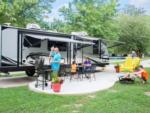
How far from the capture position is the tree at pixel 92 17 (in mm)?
31000

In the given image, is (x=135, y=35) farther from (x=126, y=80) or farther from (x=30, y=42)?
(x=126, y=80)

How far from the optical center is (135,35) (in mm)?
45094

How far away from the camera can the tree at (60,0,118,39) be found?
31.0m

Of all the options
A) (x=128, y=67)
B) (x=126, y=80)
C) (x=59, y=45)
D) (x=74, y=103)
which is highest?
(x=59, y=45)

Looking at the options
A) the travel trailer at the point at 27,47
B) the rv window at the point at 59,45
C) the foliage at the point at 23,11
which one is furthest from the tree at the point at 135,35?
the rv window at the point at 59,45

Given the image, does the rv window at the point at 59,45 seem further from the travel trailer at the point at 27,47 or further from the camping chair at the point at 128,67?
the camping chair at the point at 128,67

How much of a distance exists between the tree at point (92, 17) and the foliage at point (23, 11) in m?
2.61

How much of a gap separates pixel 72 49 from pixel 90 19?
12989 millimetres

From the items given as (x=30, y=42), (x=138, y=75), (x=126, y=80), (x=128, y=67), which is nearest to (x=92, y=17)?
(x=30, y=42)

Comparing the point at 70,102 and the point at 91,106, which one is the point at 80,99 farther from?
the point at 91,106

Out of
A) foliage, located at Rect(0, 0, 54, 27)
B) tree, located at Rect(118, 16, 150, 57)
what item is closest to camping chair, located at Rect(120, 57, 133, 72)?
foliage, located at Rect(0, 0, 54, 27)

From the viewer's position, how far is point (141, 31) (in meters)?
45.7

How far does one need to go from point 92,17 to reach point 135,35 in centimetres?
1576

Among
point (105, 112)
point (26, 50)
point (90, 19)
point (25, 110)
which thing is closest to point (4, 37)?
point (26, 50)
